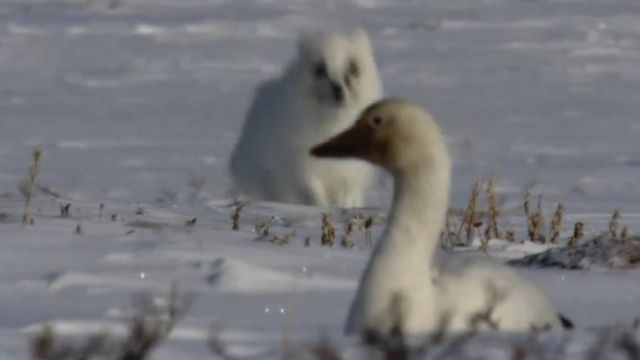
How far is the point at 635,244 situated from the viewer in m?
6.48

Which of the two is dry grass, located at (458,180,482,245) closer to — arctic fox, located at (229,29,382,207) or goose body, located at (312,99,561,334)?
goose body, located at (312,99,561,334)

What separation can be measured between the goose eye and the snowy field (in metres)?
0.73

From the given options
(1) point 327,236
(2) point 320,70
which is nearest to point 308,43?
(2) point 320,70

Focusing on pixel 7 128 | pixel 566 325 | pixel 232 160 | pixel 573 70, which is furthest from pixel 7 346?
pixel 573 70

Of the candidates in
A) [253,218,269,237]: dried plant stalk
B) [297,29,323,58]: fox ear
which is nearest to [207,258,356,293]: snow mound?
[253,218,269,237]: dried plant stalk

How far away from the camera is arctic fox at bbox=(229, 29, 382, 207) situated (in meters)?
11.7

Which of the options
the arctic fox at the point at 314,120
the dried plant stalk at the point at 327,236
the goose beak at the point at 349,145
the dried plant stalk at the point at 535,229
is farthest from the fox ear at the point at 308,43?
the goose beak at the point at 349,145

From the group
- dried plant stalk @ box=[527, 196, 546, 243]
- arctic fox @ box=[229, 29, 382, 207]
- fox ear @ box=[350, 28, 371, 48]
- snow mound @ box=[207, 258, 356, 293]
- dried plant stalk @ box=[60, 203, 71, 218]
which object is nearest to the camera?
snow mound @ box=[207, 258, 356, 293]

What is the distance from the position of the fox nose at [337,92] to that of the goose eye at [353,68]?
0.10 metres

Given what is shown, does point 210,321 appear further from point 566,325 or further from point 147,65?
point 147,65

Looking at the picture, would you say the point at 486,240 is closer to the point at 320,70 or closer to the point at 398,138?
the point at 398,138

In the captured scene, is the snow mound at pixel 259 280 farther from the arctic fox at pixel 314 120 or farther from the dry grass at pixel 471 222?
the arctic fox at pixel 314 120

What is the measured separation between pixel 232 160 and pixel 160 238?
4410 millimetres

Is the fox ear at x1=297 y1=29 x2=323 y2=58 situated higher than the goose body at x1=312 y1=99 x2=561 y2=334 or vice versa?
the fox ear at x1=297 y1=29 x2=323 y2=58
